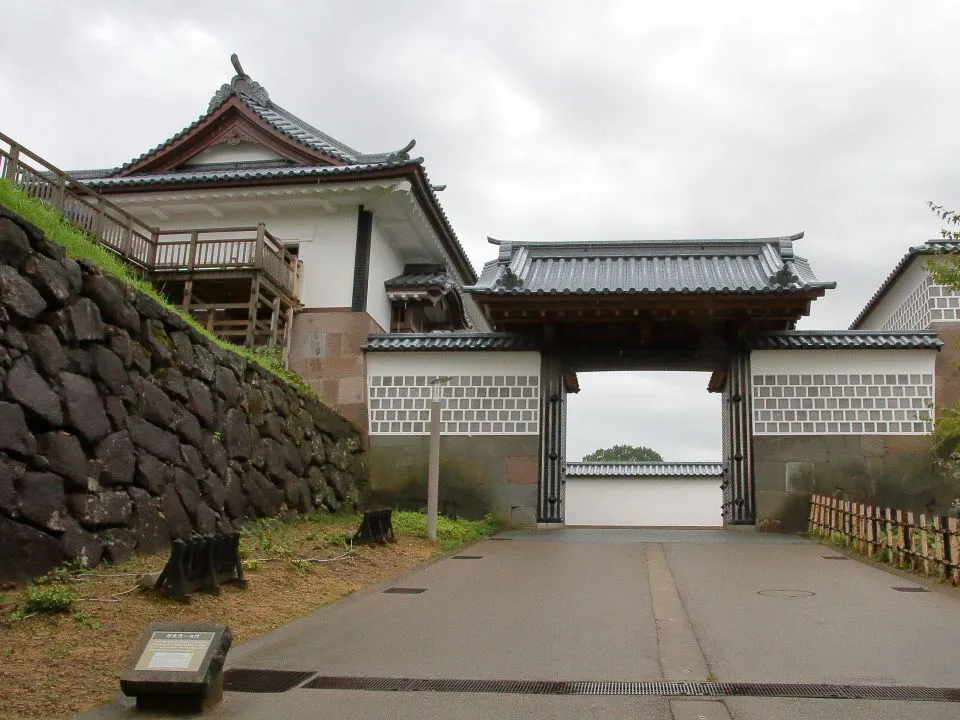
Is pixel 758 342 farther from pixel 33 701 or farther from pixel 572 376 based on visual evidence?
pixel 33 701

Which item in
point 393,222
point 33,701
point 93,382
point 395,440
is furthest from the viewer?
point 393,222

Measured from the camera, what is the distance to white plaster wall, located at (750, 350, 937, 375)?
15836mm

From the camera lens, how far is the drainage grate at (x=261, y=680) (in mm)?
4934

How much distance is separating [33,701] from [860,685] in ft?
15.1

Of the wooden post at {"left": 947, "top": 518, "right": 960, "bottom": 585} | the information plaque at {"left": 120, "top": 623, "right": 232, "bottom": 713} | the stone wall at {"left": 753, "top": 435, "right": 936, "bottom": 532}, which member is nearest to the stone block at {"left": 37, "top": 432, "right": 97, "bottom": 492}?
the information plaque at {"left": 120, "top": 623, "right": 232, "bottom": 713}

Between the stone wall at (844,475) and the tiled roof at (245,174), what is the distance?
9066 mm

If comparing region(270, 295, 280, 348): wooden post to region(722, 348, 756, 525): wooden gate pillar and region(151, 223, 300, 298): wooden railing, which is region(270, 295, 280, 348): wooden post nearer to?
region(151, 223, 300, 298): wooden railing

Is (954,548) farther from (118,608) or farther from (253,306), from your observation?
(253,306)

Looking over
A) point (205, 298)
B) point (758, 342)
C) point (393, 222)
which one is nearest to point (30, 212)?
point (205, 298)

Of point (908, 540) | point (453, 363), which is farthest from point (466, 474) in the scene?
point (908, 540)

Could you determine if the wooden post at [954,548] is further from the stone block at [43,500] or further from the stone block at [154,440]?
the stone block at [43,500]

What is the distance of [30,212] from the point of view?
323 inches

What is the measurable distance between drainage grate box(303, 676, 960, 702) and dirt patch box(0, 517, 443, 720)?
131 centimetres

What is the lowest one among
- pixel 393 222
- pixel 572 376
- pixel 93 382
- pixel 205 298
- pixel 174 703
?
pixel 174 703
